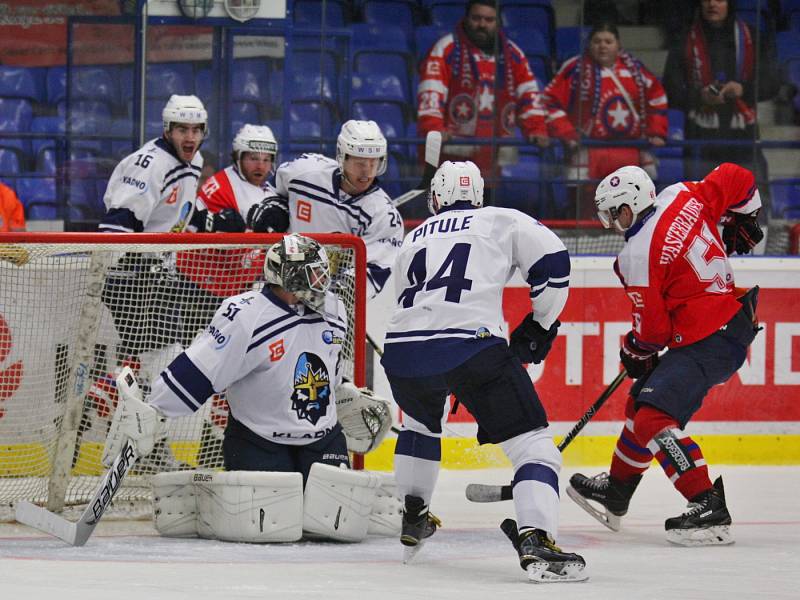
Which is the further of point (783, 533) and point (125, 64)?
point (125, 64)

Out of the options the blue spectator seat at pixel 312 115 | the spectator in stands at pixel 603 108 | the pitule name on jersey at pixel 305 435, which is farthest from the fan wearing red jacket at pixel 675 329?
the blue spectator seat at pixel 312 115

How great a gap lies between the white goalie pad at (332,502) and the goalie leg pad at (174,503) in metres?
0.33

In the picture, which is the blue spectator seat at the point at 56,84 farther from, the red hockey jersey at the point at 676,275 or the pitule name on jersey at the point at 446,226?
the pitule name on jersey at the point at 446,226

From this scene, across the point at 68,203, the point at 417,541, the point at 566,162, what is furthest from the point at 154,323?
the point at 566,162

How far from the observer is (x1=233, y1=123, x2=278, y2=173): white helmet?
19.8 feet

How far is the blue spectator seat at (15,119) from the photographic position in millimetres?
6445

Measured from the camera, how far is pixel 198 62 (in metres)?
6.47

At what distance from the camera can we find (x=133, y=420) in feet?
13.5

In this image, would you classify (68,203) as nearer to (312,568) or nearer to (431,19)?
(431,19)

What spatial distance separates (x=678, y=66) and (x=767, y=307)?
1.39 meters

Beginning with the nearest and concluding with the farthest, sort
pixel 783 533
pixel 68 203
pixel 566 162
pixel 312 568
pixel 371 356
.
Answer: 1. pixel 312 568
2. pixel 783 533
3. pixel 371 356
4. pixel 68 203
5. pixel 566 162

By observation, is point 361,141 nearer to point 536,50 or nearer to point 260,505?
point 260,505

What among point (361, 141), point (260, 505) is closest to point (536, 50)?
point (361, 141)

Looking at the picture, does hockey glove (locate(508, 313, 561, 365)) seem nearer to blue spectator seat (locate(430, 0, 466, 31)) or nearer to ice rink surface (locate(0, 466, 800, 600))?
ice rink surface (locate(0, 466, 800, 600))
